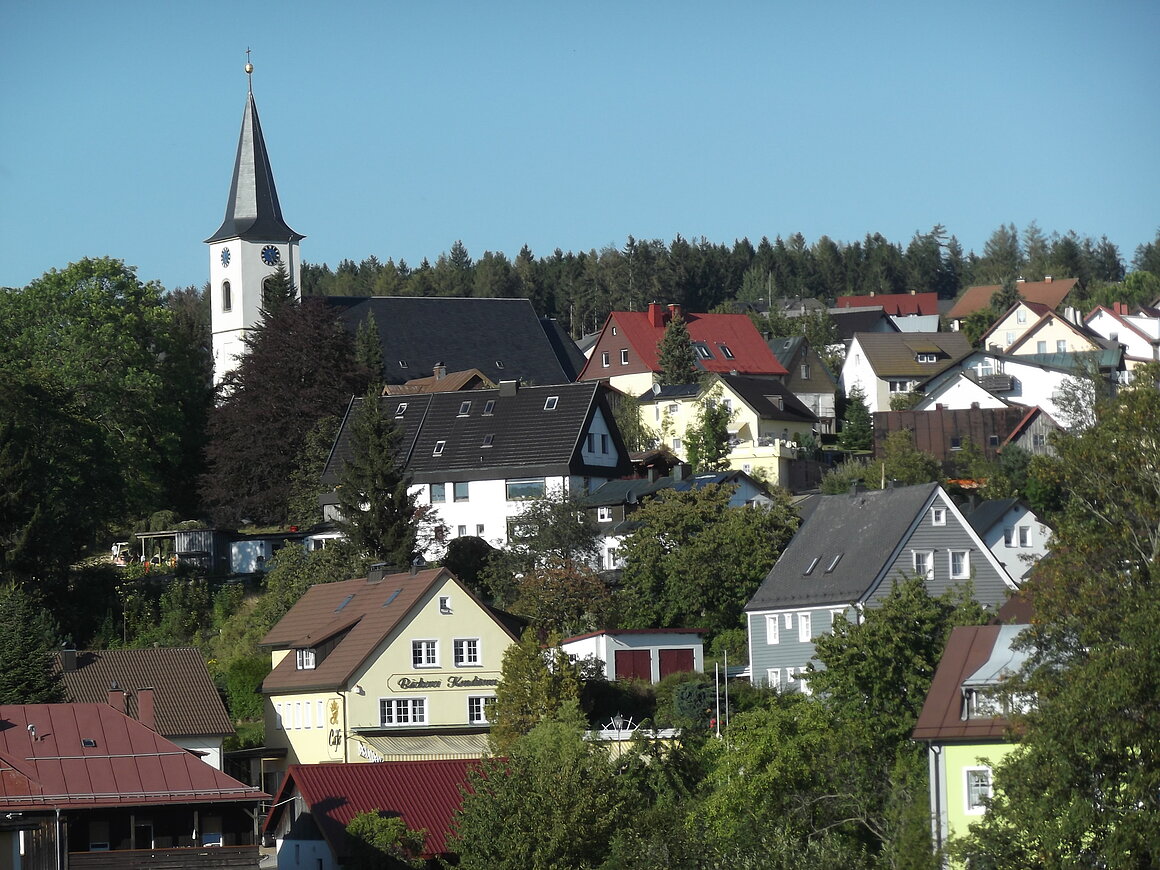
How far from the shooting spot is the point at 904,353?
335ft

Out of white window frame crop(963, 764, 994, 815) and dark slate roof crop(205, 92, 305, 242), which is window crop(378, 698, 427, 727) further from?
dark slate roof crop(205, 92, 305, 242)

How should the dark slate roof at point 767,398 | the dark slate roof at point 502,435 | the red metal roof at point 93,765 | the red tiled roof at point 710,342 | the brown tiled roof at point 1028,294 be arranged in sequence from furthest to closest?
the brown tiled roof at point 1028,294 → the red tiled roof at point 710,342 → the dark slate roof at point 767,398 → the dark slate roof at point 502,435 → the red metal roof at point 93,765

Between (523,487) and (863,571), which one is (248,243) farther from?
(863,571)

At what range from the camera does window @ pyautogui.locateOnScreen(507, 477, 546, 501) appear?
69062mm

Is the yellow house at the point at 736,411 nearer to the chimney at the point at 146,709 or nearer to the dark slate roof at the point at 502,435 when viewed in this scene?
the dark slate roof at the point at 502,435

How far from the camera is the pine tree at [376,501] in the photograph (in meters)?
61.8

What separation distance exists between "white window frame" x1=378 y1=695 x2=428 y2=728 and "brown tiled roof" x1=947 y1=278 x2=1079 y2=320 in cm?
10460

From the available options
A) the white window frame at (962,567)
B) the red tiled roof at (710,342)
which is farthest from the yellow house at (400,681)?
the red tiled roof at (710,342)

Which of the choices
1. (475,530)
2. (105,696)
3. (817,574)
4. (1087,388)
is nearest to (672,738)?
(817,574)

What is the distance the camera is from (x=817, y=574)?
5541cm

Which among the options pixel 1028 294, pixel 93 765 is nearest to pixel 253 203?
pixel 93 765

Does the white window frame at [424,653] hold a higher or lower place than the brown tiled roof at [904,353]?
lower

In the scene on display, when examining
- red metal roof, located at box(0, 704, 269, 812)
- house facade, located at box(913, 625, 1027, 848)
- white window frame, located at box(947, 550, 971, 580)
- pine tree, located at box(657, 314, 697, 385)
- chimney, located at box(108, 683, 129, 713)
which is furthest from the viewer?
pine tree, located at box(657, 314, 697, 385)

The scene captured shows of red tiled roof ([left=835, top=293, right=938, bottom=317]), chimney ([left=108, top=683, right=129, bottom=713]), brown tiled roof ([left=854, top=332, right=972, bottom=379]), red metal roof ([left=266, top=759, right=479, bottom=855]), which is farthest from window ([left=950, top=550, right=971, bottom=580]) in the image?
red tiled roof ([left=835, top=293, right=938, bottom=317])
